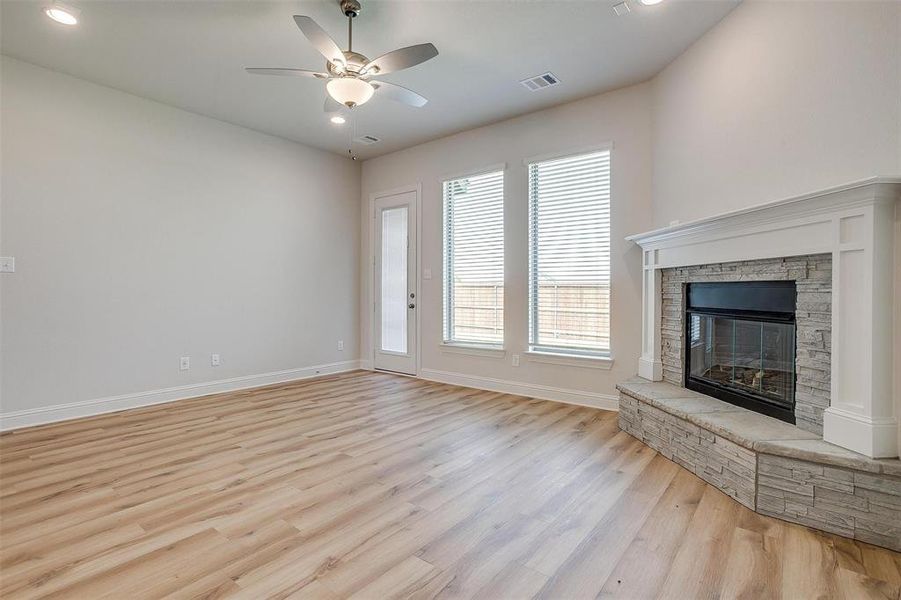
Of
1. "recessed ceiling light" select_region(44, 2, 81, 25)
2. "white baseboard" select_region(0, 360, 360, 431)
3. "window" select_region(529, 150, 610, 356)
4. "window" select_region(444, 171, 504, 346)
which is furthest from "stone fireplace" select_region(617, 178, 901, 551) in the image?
"recessed ceiling light" select_region(44, 2, 81, 25)

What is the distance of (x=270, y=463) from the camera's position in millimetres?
2844

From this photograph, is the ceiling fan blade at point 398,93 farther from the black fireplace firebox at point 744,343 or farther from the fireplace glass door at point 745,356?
the fireplace glass door at point 745,356

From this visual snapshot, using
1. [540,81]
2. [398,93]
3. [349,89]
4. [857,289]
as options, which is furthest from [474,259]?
[857,289]

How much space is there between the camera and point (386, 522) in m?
2.11

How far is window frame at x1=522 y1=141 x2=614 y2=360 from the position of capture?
164 inches

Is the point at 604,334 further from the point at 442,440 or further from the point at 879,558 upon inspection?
the point at 879,558

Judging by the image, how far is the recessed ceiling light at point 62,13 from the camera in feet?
9.38

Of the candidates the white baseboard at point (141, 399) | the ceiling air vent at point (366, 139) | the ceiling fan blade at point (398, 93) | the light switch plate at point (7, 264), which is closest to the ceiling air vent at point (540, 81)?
the ceiling fan blade at point (398, 93)

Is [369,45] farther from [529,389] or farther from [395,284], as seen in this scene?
[529,389]

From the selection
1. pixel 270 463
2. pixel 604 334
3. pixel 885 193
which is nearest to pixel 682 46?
pixel 885 193

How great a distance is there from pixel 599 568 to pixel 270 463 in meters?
2.10

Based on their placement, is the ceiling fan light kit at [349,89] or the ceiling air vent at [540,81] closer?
the ceiling fan light kit at [349,89]

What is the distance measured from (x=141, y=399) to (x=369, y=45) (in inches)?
155

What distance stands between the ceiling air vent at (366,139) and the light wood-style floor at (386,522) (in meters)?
3.53
